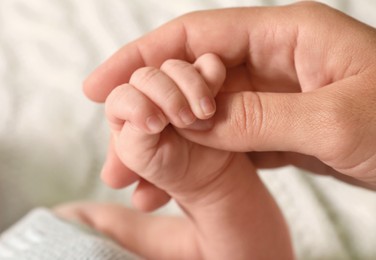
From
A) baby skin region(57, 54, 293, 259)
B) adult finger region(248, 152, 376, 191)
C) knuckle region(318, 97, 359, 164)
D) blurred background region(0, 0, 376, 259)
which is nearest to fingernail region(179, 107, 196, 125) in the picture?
baby skin region(57, 54, 293, 259)

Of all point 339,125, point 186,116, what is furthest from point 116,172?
point 339,125

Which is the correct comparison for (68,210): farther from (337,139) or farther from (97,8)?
(337,139)

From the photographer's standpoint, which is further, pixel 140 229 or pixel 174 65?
pixel 140 229

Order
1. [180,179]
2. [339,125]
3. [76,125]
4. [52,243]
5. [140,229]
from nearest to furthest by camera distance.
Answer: [339,125] → [180,179] → [52,243] → [140,229] → [76,125]

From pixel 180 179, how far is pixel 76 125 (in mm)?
495

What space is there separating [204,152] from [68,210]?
38 cm

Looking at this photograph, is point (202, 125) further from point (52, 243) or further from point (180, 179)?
point (52, 243)

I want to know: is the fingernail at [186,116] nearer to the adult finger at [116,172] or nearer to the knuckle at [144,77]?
the knuckle at [144,77]

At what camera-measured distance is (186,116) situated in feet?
1.83

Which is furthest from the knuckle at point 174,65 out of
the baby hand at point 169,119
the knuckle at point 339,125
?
the knuckle at point 339,125

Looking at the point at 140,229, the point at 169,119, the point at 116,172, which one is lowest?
the point at 140,229

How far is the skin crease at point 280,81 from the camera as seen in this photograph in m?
0.54

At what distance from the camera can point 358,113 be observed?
531 mm

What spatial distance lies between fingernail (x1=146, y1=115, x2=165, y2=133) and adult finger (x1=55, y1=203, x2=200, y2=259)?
35 cm
